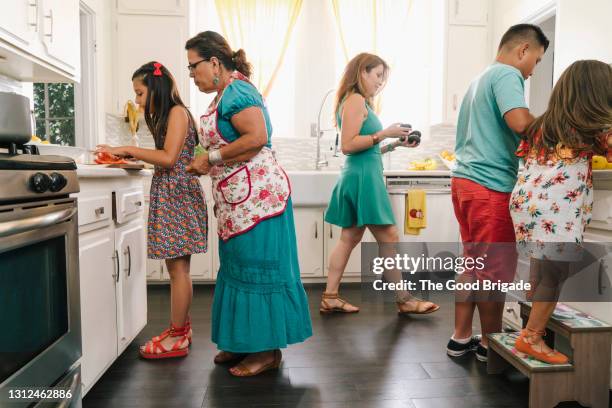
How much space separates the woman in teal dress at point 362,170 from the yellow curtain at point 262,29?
147 cm

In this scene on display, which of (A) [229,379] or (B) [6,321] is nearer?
(B) [6,321]

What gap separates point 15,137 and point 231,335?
1.06 m

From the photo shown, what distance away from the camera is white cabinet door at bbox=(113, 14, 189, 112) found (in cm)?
340

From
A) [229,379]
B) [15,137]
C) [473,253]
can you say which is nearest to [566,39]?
→ [473,253]

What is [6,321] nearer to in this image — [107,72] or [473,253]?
[473,253]

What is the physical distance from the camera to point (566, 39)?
2879mm

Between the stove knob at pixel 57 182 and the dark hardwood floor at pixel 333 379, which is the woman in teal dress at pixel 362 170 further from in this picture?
the stove knob at pixel 57 182

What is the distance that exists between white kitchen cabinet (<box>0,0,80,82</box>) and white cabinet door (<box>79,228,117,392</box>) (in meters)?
0.82

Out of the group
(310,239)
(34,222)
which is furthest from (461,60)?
(34,222)

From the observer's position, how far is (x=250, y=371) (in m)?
1.84

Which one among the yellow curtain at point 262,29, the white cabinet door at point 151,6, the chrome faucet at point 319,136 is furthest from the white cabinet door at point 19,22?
the chrome faucet at point 319,136

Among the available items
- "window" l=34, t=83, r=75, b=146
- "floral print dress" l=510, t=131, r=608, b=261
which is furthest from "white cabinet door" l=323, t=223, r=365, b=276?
"window" l=34, t=83, r=75, b=146

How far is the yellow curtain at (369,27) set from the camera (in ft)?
12.9

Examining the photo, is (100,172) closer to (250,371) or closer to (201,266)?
(250,371)
